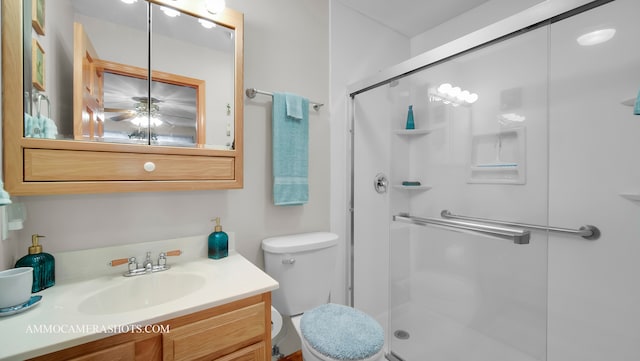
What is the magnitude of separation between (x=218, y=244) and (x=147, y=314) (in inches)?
19.7

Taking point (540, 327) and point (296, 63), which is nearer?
point (540, 327)

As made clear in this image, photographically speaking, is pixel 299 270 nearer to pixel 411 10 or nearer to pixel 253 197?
pixel 253 197

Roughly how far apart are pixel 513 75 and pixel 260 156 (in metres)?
1.42

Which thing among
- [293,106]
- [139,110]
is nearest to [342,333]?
[293,106]

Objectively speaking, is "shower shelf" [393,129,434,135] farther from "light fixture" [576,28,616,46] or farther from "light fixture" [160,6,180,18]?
"light fixture" [160,6,180,18]

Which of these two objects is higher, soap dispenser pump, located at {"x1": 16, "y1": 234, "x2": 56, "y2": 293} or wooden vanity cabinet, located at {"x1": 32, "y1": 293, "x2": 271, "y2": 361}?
soap dispenser pump, located at {"x1": 16, "y1": 234, "x2": 56, "y2": 293}

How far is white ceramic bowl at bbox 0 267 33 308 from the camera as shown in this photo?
0.72 m

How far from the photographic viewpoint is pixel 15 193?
839mm

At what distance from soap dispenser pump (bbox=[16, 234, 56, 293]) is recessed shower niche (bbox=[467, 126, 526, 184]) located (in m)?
2.06

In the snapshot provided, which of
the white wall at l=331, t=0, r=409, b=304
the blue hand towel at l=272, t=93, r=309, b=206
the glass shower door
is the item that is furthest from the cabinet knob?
the glass shower door

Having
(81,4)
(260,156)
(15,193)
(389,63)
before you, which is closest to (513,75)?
(389,63)

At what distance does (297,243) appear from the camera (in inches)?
54.6

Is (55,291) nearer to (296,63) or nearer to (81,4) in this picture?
(81,4)

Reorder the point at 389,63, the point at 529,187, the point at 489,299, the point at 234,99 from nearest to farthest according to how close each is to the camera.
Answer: the point at 234,99 → the point at 529,187 → the point at 489,299 → the point at 389,63
